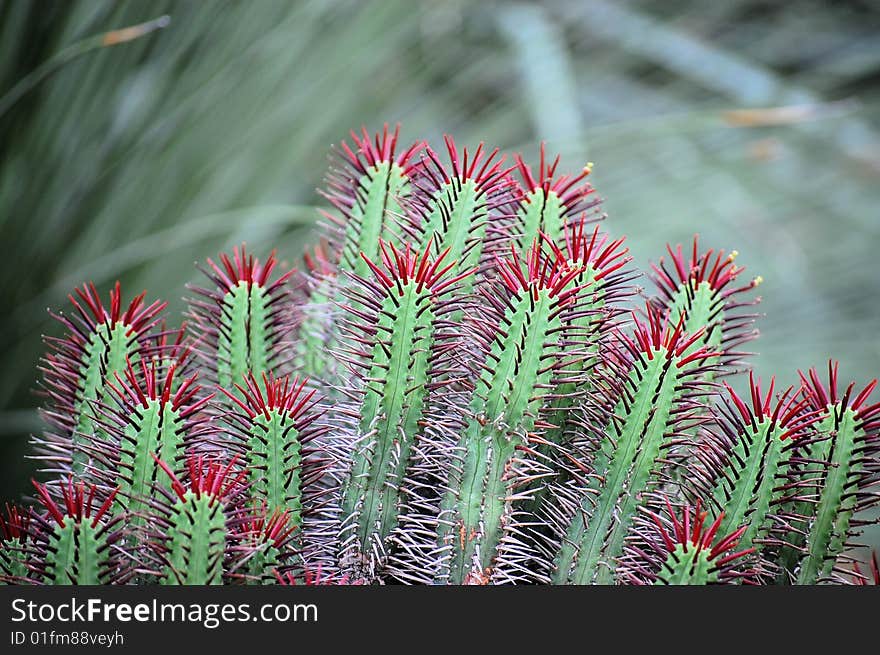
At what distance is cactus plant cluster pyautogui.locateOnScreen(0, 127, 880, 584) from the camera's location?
54 centimetres

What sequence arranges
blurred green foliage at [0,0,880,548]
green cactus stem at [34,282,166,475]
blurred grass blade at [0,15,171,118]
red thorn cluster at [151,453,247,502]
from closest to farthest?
red thorn cluster at [151,453,247,502] < green cactus stem at [34,282,166,475] < blurred grass blade at [0,15,171,118] < blurred green foliage at [0,0,880,548]

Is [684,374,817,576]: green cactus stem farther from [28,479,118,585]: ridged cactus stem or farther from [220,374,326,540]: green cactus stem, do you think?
[28,479,118,585]: ridged cactus stem

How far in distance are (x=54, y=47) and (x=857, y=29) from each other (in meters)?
1.50

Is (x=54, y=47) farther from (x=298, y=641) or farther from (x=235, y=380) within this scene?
(x=298, y=641)

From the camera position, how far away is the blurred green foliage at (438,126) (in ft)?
3.44

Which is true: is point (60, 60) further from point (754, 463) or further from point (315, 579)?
point (754, 463)

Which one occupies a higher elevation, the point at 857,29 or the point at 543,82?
the point at 857,29

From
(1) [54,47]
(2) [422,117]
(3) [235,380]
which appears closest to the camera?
(3) [235,380]

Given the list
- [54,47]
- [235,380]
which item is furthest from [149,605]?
[54,47]

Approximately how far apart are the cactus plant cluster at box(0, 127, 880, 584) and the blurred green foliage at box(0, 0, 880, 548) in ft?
1.29

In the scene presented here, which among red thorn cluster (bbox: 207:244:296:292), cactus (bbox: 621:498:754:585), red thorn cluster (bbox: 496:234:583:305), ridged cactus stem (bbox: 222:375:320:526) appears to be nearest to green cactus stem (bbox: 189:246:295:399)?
red thorn cluster (bbox: 207:244:296:292)

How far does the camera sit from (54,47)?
1.01 m

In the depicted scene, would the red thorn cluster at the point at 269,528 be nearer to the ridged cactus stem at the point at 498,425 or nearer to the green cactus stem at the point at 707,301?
the ridged cactus stem at the point at 498,425

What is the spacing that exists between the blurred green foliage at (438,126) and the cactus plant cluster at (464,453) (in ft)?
1.29
